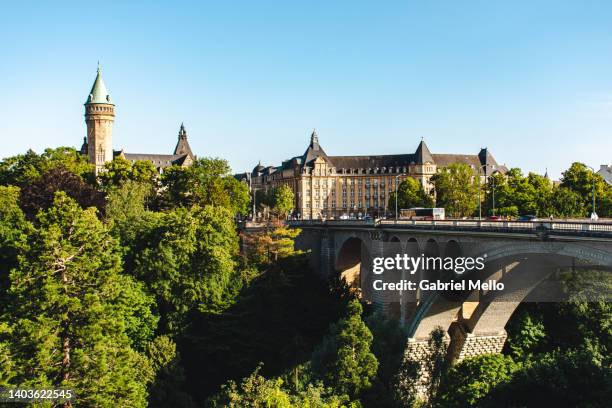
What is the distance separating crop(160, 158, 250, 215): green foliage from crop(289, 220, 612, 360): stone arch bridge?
24.3 m

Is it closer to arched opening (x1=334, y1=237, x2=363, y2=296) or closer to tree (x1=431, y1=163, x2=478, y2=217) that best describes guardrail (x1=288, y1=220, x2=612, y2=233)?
arched opening (x1=334, y1=237, x2=363, y2=296)

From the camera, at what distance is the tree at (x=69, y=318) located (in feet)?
89.7

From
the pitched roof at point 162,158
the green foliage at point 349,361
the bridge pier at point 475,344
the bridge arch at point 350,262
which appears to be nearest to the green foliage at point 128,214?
the green foliage at point 349,361

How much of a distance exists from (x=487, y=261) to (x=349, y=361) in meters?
8.81

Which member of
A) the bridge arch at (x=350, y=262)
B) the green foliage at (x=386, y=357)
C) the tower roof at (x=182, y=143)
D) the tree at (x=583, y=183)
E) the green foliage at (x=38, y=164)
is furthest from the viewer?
the tower roof at (x=182, y=143)

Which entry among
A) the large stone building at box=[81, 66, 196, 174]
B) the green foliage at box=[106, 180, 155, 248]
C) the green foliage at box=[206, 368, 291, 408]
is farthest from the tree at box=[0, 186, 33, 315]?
the large stone building at box=[81, 66, 196, 174]

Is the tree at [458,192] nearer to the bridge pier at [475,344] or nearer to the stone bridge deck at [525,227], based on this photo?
the stone bridge deck at [525,227]

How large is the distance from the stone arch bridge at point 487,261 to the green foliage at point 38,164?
142 feet

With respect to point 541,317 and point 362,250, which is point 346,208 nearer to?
point 362,250

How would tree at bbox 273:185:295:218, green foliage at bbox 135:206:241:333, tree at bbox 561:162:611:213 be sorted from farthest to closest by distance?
tree at bbox 273:185:295:218 → tree at bbox 561:162:611:213 → green foliage at bbox 135:206:241:333

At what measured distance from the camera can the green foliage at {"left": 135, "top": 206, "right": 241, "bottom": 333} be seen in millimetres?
46281

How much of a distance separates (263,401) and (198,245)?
26301 mm

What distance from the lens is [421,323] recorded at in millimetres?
40906

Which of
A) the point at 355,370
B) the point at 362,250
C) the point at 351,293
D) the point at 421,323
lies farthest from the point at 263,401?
the point at 362,250
